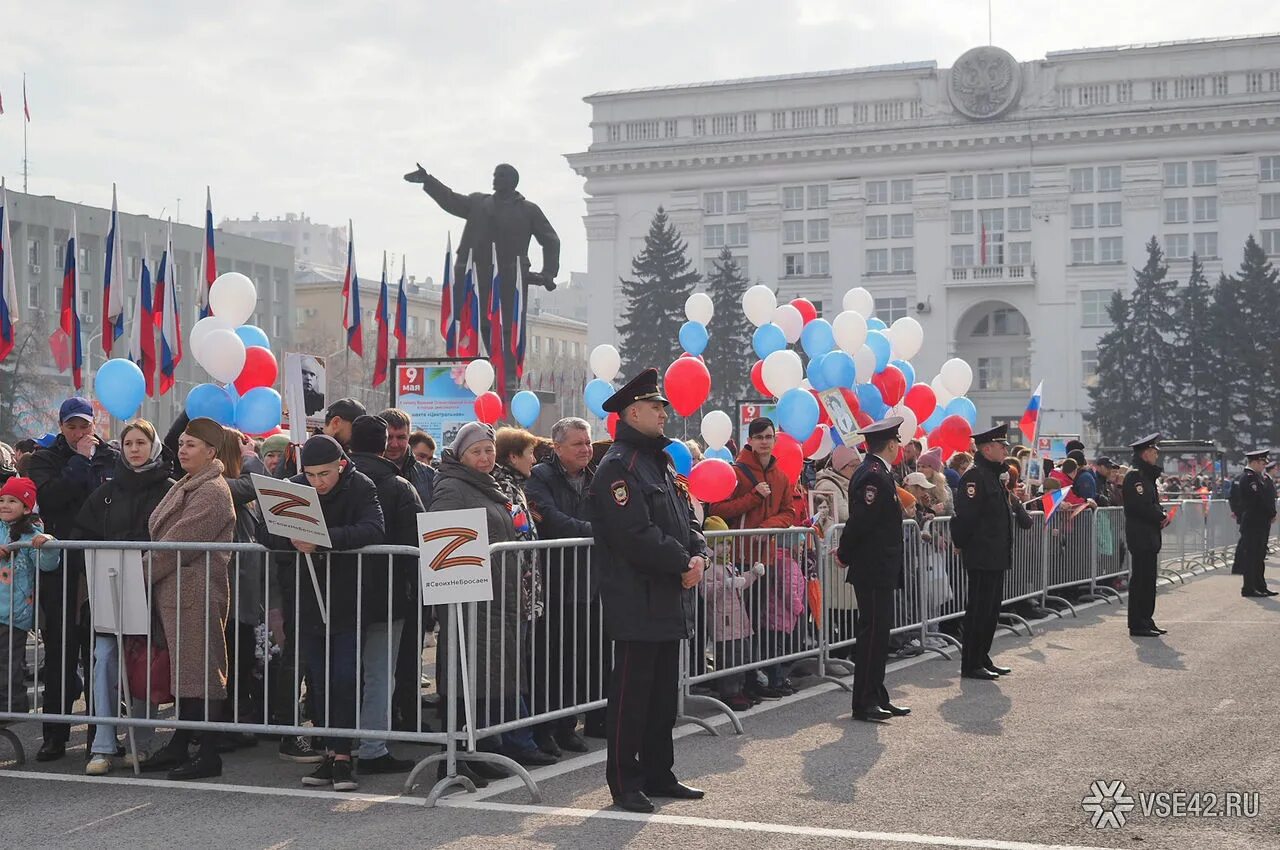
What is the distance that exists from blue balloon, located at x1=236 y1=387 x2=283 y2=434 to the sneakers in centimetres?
465

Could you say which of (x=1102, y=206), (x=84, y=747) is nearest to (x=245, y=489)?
(x=84, y=747)

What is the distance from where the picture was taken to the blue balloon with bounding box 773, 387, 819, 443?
15.3m

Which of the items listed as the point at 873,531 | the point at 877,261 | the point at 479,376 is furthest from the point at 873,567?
the point at 877,261

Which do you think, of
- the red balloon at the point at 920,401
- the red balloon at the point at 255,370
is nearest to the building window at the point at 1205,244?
the red balloon at the point at 920,401

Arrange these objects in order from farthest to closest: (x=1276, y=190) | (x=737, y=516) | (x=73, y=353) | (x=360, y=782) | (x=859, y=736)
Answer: (x=1276, y=190) → (x=73, y=353) → (x=737, y=516) → (x=859, y=736) → (x=360, y=782)

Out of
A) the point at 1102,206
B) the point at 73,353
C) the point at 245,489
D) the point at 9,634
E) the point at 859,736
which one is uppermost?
the point at 1102,206

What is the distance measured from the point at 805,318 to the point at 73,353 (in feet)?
39.6

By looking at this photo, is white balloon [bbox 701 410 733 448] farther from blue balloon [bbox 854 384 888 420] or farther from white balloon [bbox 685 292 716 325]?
white balloon [bbox 685 292 716 325]

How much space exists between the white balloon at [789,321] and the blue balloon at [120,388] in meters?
9.40

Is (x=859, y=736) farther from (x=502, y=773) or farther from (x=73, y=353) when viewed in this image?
(x=73, y=353)

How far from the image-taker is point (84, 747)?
29.9ft

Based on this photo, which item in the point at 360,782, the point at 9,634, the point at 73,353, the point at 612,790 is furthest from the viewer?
the point at 73,353

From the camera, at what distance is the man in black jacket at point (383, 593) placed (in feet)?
26.4

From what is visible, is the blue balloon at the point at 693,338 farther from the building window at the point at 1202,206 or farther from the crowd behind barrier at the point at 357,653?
the building window at the point at 1202,206
